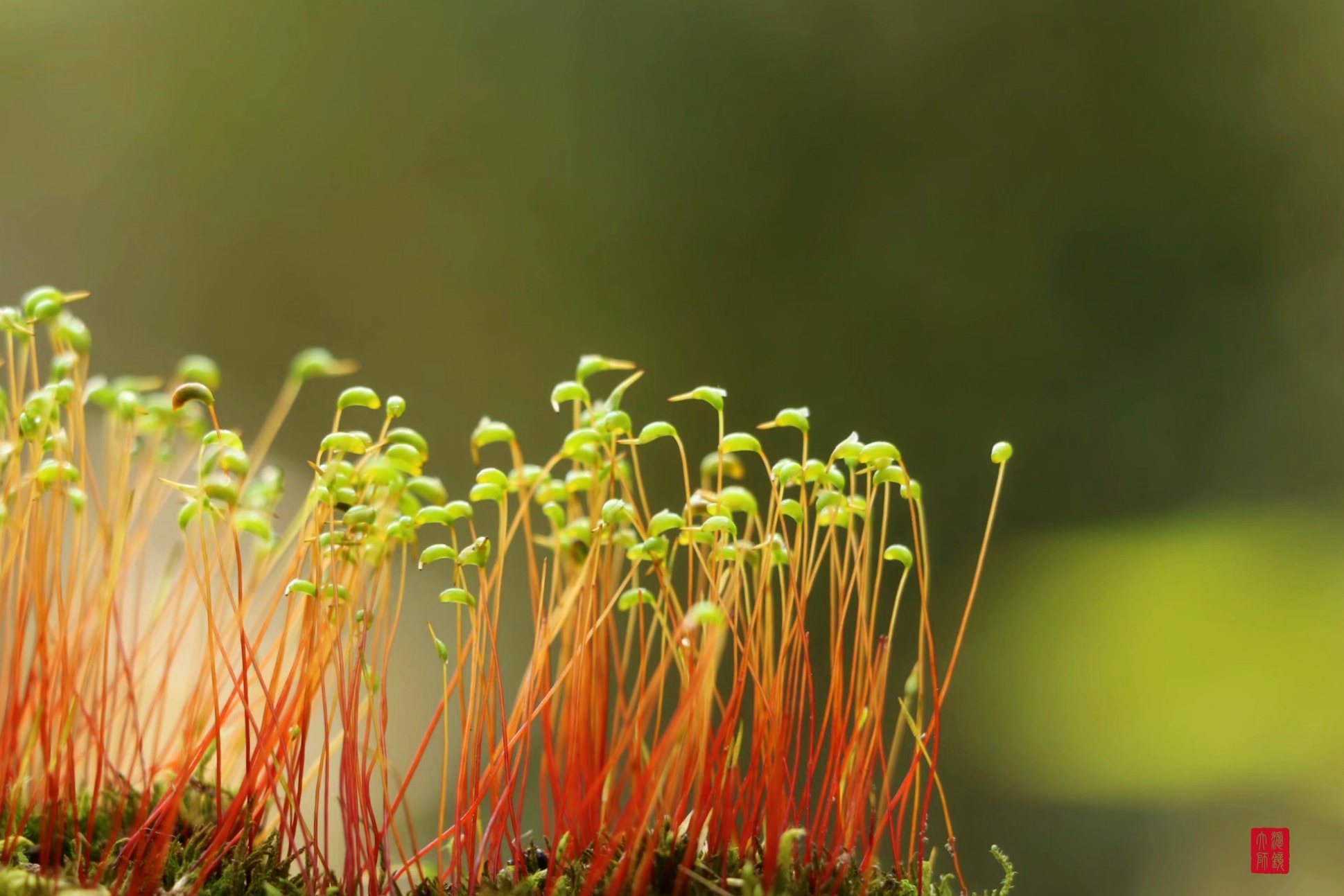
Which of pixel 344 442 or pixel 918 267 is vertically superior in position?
pixel 918 267

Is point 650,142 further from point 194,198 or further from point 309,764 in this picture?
point 309,764

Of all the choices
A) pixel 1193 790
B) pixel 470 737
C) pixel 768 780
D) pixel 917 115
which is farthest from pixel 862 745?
pixel 917 115

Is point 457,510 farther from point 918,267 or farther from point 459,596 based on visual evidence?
point 918,267

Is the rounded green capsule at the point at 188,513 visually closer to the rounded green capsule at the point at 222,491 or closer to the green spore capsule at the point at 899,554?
the rounded green capsule at the point at 222,491

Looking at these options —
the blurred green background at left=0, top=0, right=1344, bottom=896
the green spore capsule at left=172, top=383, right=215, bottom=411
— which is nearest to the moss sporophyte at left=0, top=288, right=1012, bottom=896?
the green spore capsule at left=172, top=383, right=215, bottom=411

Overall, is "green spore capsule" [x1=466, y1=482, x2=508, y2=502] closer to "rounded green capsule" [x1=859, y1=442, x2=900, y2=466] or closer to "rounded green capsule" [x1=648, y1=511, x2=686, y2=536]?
"rounded green capsule" [x1=648, y1=511, x2=686, y2=536]

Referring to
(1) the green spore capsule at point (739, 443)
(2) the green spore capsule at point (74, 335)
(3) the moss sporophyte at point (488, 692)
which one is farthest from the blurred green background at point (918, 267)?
(2) the green spore capsule at point (74, 335)

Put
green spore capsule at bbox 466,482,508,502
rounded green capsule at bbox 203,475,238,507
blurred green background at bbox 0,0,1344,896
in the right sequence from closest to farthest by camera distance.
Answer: rounded green capsule at bbox 203,475,238,507, green spore capsule at bbox 466,482,508,502, blurred green background at bbox 0,0,1344,896

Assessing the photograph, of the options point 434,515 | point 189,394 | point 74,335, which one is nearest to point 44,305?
point 74,335
